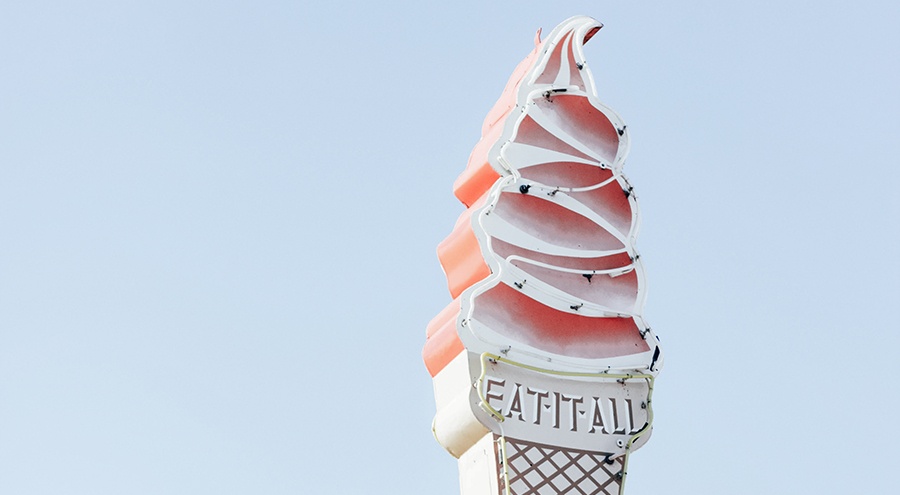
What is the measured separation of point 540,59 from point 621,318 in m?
3.51

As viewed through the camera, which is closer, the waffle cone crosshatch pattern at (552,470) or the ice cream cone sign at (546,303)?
the waffle cone crosshatch pattern at (552,470)

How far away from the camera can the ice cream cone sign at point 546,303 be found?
2066cm

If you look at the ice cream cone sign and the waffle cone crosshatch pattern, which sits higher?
the ice cream cone sign

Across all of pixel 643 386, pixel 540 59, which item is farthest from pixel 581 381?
pixel 540 59

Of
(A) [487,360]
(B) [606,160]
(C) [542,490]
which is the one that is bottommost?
(C) [542,490]

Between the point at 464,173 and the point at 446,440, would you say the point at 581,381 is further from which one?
the point at 464,173

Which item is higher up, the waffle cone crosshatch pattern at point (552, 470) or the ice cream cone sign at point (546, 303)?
the ice cream cone sign at point (546, 303)

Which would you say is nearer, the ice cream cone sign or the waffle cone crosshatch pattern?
the waffle cone crosshatch pattern

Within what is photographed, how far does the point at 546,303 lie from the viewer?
21422 mm

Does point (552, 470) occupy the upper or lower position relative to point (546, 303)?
lower

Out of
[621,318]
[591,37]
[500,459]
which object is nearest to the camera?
[500,459]

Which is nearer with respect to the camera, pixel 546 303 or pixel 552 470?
pixel 552 470

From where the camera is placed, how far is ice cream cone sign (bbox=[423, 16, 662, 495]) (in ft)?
67.8

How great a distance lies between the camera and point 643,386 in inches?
845
